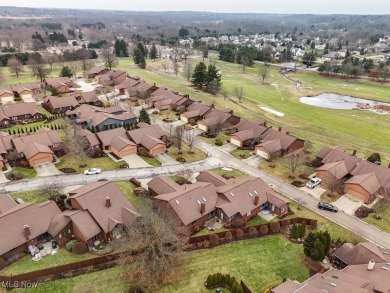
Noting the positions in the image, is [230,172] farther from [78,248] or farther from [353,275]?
[78,248]

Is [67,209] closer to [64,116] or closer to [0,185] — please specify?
[0,185]

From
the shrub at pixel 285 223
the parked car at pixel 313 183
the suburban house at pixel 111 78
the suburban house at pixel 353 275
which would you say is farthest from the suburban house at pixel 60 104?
the suburban house at pixel 353 275

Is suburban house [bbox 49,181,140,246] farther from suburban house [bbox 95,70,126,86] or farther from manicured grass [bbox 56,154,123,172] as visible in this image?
suburban house [bbox 95,70,126,86]

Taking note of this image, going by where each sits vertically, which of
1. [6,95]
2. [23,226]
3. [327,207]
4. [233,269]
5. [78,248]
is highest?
[6,95]

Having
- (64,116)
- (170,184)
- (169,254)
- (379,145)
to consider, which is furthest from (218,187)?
(64,116)

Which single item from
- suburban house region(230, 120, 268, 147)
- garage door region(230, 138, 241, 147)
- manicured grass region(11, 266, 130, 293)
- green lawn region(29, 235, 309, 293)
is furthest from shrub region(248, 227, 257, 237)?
garage door region(230, 138, 241, 147)

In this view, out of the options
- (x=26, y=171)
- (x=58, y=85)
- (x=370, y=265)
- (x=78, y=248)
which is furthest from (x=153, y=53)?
(x=370, y=265)

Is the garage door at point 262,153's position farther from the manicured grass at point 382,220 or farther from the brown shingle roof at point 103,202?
the brown shingle roof at point 103,202
